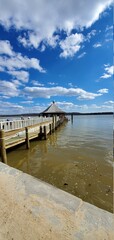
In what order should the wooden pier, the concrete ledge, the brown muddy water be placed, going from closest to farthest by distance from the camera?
the concrete ledge
the brown muddy water
the wooden pier

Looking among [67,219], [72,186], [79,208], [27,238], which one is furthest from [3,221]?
[72,186]

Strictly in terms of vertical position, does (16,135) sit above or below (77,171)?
above

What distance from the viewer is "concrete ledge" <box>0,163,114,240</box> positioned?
213 cm

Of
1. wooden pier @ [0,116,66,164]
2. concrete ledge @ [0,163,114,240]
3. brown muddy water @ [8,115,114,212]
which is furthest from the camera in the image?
wooden pier @ [0,116,66,164]

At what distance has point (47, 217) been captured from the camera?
95.3 inches

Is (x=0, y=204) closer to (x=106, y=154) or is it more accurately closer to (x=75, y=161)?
(x=75, y=161)

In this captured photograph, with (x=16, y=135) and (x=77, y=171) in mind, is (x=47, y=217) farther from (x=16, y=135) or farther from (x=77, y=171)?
(x=16, y=135)

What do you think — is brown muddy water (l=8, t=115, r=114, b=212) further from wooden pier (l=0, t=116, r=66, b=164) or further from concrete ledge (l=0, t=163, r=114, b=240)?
concrete ledge (l=0, t=163, r=114, b=240)

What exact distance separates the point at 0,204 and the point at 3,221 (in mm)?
429

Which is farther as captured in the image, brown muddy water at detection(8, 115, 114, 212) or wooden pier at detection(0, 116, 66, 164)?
wooden pier at detection(0, 116, 66, 164)

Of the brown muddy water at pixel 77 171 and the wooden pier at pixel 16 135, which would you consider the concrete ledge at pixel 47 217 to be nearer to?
the brown muddy water at pixel 77 171

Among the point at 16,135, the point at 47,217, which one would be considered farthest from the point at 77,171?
the point at 16,135

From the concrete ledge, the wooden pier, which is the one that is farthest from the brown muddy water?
the concrete ledge

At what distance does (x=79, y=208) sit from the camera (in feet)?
8.68
